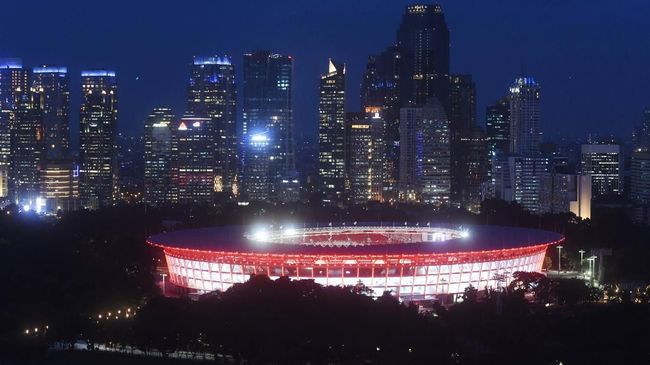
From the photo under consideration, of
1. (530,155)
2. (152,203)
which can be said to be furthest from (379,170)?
(152,203)

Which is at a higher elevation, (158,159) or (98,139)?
(98,139)

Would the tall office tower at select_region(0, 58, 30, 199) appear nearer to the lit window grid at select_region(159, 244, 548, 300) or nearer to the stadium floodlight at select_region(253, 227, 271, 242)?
the stadium floodlight at select_region(253, 227, 271, 242)

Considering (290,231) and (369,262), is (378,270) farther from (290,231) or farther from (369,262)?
(290,231)

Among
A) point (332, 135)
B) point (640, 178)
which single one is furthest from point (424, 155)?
point (640, 178)

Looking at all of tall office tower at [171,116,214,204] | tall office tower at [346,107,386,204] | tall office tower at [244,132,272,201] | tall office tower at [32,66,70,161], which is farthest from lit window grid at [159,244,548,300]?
tall office tower at [32,66,70,161]

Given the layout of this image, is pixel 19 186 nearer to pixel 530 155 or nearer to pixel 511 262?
pixel 530 155
